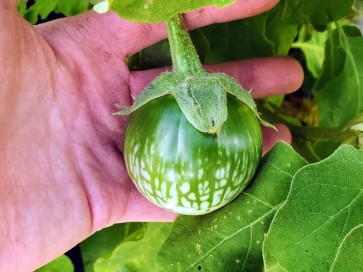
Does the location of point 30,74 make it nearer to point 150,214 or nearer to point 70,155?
point 70,155

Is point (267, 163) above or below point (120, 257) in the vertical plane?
above

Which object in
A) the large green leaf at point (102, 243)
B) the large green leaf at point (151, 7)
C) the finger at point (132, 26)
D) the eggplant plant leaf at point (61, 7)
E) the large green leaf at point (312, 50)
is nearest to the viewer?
the large green leaf at point (151, 7)

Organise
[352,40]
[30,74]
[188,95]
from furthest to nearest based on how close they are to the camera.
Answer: [352,40]
[30,74]
[188,95]

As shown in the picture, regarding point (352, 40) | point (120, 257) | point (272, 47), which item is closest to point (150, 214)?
point (120, 257)

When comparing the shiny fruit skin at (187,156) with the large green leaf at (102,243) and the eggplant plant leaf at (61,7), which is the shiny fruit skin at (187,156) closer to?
the eggplant plant leaf at (61,7)

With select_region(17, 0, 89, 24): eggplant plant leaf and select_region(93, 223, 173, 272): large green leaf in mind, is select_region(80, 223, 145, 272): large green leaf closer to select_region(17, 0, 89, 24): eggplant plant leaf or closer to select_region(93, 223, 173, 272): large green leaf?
select_region(93, 223, 173, 272): large green leaf

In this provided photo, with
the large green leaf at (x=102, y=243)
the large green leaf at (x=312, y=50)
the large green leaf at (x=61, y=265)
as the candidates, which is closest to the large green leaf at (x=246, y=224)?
the large green leaf at (x=61, y=265)
